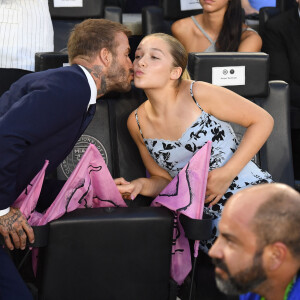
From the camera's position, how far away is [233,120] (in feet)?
6.93

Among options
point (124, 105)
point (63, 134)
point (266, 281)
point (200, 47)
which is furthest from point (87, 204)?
point (200, 47)

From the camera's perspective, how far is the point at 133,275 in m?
1.81

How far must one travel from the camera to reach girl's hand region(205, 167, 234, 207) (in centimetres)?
206

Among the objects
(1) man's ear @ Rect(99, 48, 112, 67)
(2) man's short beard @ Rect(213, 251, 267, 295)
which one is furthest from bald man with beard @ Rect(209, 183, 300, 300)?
(1) man's ear @ Rect(99, 48, 112, 67)

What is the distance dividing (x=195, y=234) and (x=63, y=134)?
46 centimetres

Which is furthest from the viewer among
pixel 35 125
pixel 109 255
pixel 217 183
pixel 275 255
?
pixel 217 183

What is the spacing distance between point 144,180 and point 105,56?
1.38ft

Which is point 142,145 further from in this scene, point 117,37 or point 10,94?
point 10,94

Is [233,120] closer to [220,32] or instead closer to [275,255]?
[275,255]

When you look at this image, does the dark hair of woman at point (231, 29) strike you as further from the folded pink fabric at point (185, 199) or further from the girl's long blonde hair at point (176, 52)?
the folded pink fabric at point (185, 199)

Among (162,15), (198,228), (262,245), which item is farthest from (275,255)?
(162,15)

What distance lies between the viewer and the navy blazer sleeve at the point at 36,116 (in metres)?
1.63

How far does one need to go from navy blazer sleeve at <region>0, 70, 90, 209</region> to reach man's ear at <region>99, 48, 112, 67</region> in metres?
0.22

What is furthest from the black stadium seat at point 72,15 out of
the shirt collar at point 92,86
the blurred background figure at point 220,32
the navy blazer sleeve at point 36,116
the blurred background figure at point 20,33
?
the navy blazer sleeve at point 36,116
